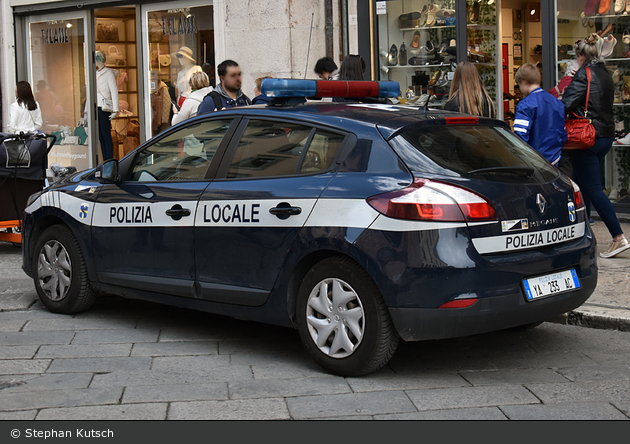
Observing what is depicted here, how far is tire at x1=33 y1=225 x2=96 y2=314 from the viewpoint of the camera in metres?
6.26

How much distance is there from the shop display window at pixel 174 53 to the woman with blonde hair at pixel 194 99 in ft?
13.1

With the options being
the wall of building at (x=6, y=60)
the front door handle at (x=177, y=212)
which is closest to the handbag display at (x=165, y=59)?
the wall of building at (x=6, y=60)

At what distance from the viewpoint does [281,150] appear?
17.0 ft

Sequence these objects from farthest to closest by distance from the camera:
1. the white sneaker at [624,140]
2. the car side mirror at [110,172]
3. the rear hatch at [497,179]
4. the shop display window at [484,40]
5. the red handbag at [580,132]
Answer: the shop display window at [484,40]
the white sneaker at [624,140]
the red handbag at [580,132]
the car side mirror at [110,172]
the rear hatch at [497,179]

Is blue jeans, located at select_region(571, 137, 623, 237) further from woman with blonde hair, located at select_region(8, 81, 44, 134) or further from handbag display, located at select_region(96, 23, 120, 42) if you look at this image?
handbag display, located at select_region(96, 23, 120, 42)

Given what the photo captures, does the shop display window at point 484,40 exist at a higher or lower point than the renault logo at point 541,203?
higher

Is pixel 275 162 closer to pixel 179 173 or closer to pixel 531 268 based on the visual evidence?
pixel 179 173

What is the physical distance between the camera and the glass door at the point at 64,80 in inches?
604

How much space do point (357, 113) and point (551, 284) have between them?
Result: 1472 millimetres

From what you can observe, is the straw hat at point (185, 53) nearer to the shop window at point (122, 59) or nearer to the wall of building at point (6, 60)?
the shop window at point (122, 59)

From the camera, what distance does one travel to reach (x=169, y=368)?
5012mm

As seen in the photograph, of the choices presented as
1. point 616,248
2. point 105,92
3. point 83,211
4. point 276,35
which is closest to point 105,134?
point 105,92

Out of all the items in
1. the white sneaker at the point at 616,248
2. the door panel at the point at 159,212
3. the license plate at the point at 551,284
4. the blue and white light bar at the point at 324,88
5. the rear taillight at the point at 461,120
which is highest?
the blue and white light bar at the point at 324,88
